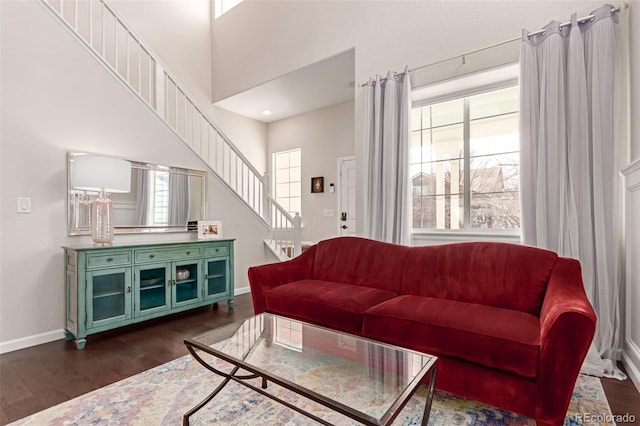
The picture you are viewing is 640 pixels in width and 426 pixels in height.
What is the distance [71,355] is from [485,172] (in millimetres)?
3715

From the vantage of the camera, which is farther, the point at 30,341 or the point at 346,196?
the point at 346,196

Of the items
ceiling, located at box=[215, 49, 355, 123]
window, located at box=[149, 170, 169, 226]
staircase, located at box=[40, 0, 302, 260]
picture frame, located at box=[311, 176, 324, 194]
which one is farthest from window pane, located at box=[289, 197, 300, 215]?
window, located at box=[149, 170, 169, 226]

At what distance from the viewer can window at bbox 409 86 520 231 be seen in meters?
2.97

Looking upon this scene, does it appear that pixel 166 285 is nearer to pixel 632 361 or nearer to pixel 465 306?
pixel 465 306

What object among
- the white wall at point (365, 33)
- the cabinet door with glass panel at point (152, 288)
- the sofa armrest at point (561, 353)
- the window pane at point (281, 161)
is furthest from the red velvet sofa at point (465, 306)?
the window pane at point (281, 161)

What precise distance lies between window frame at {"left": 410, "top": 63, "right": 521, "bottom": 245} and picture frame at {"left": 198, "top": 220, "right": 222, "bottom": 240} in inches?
88.9

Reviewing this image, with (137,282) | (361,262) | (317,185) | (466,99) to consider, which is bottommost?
(137,282)

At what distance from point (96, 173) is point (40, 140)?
21.9 inches

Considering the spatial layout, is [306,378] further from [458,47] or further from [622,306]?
[458,47]

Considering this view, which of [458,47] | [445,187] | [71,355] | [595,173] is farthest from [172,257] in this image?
[595,173]

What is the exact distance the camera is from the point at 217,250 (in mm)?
3811

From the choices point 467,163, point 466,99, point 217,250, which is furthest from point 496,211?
point 217,250

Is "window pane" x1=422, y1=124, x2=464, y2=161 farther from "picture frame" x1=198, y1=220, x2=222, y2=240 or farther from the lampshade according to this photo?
the lampshade

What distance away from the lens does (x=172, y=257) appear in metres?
3.36
